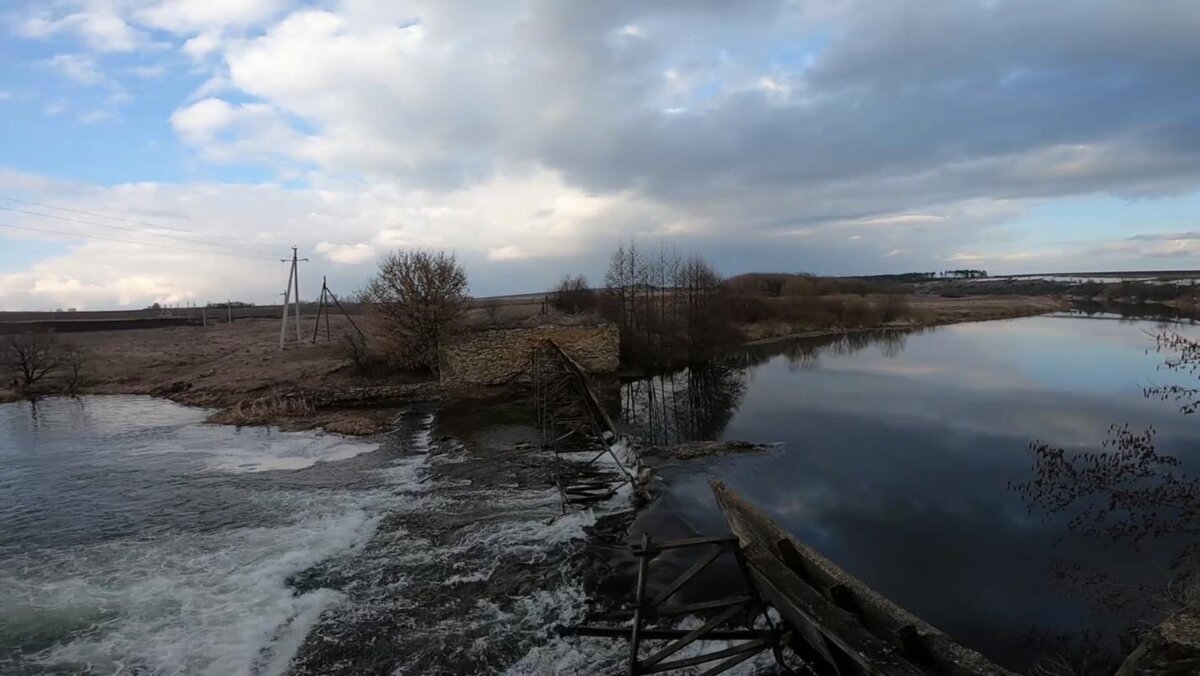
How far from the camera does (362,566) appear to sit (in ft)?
33.4

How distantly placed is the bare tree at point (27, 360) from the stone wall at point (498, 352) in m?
20.6

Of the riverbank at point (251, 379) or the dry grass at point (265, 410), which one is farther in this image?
the riverbank at point (251, 379)

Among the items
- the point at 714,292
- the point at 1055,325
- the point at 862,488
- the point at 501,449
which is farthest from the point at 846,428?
the point at 1055,325

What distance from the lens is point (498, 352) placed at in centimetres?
2848

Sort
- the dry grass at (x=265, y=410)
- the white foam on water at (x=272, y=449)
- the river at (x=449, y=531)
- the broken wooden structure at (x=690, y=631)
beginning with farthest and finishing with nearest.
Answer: the dry grass at (x=265, y=410)
the white foam on water at (x=272, y=449)
the river at (x=449, y=531)
the broken wooden structure at (x=690, y=631)

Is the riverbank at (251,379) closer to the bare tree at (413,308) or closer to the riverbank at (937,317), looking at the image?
the bare tree at (413,308)

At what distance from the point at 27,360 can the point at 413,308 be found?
63.2 ft

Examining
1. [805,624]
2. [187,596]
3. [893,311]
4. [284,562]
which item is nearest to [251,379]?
[284,562]

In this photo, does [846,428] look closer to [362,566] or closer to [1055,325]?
[362,566]

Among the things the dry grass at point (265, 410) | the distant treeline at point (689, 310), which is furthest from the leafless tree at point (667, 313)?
the dry grass at point (265, 410)

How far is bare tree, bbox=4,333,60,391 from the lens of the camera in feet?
96.2

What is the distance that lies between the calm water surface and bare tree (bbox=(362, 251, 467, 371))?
33.2ft

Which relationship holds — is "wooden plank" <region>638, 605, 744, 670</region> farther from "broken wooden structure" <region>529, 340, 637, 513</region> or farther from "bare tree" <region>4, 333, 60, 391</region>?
"bare tree" <region>4, 333, 60, 391</region>

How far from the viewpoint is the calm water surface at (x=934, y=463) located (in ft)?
31.0
